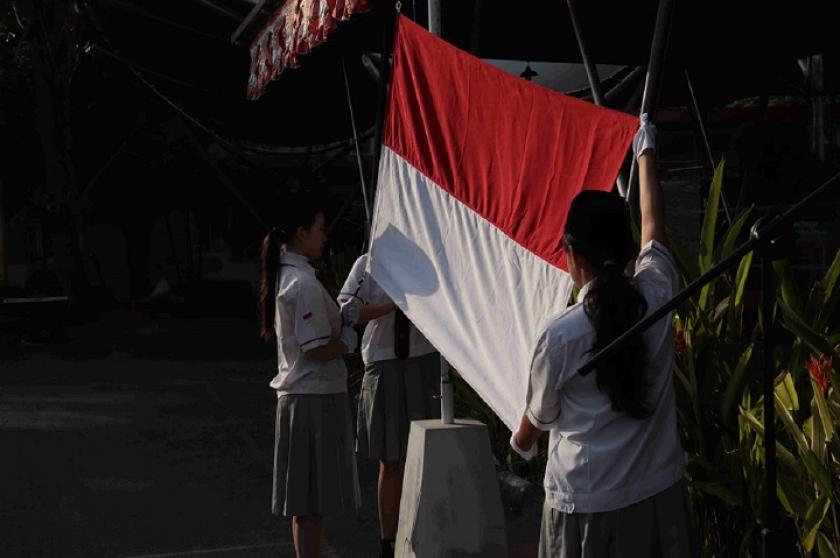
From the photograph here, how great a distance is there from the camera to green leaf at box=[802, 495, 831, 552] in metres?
4.30

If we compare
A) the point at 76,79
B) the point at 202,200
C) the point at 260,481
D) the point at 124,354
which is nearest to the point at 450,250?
the point at 260,481

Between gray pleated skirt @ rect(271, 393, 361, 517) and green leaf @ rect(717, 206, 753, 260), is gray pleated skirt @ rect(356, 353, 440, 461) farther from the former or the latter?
green leaf @ rect(717, 206, 753, 260)

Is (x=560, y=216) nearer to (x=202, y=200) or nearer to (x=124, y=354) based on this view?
(x=124, y=354)

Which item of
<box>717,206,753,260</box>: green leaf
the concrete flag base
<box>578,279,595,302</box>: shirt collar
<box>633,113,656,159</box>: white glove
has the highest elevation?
<box>633,113,656,159</box>: white glove

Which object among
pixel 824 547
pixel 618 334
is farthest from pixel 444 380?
pixel 618 334

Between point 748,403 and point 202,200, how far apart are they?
29.3 meters

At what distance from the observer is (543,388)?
129 inches

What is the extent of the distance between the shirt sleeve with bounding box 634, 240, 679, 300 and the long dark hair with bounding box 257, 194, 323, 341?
2.24 m

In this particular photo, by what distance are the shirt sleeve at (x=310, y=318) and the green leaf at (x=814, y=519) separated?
224 cm

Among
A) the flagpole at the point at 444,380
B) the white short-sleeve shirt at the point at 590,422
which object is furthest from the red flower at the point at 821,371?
the flagpole at the point at 444,380

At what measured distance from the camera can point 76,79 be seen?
94.2ft

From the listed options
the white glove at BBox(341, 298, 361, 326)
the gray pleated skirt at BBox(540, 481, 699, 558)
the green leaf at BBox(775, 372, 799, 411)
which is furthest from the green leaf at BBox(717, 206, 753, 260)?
the gray pleated skirt at BBox(540, 481, 699, 558)

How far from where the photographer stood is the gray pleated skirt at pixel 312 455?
18.4ft

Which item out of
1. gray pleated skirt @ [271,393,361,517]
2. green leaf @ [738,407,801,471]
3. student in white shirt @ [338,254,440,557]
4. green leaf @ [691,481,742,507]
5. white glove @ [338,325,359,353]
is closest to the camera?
green leaf @ [738,407,801,471]
